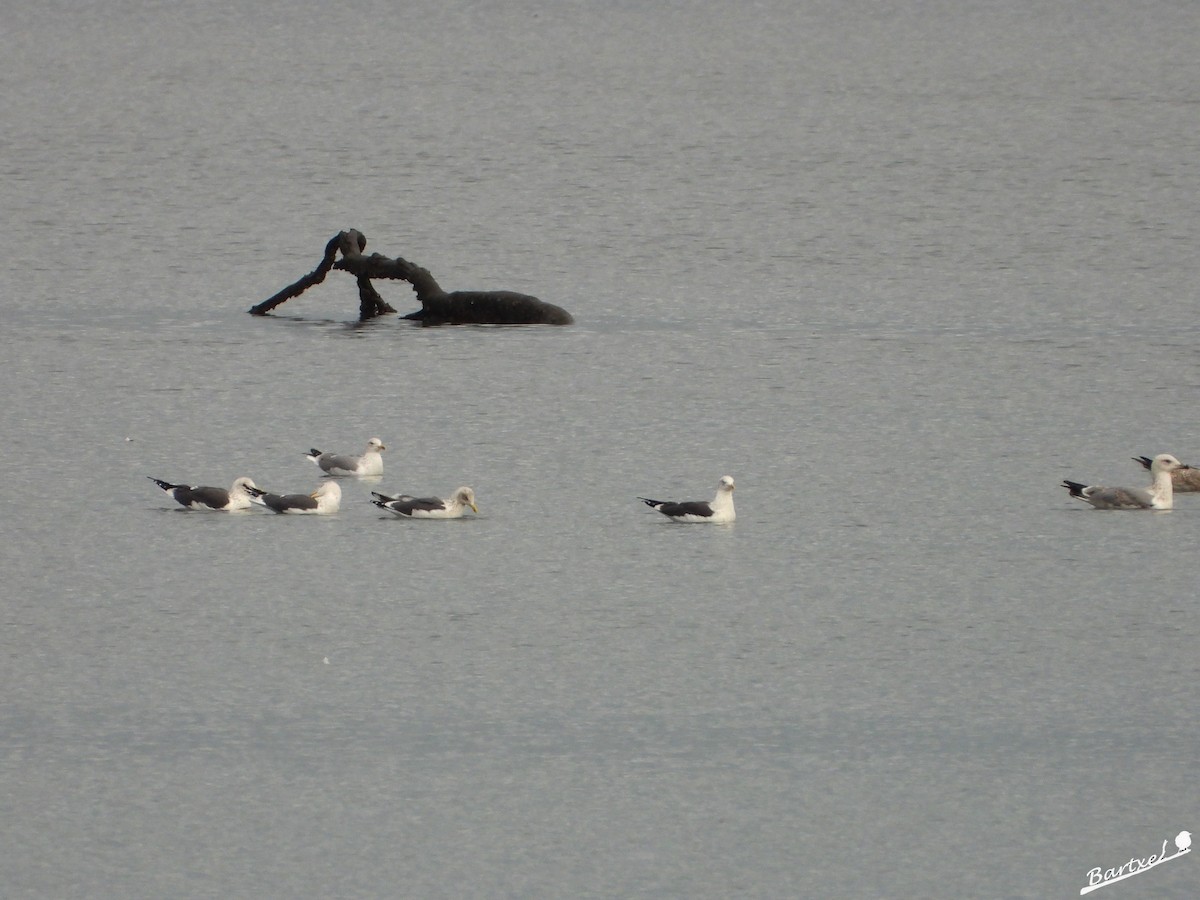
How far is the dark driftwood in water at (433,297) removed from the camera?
2238cm

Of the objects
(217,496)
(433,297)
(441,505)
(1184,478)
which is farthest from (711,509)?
(433,297)

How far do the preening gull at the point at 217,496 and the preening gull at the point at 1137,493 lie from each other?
16.9ft

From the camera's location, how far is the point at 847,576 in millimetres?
12648

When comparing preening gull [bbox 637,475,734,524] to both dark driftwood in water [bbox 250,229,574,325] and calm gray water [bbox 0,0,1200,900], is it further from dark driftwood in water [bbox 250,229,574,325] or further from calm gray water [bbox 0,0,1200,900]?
dark driftwood in water [bbox 250,229,574,325]

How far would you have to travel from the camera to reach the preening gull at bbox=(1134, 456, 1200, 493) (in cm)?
1482

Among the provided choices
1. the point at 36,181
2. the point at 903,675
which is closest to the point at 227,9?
the point at 36,181

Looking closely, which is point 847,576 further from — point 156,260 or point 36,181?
point 36,181

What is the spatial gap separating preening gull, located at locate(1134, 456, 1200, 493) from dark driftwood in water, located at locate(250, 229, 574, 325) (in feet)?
27.8

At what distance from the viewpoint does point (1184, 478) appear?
14.9 m

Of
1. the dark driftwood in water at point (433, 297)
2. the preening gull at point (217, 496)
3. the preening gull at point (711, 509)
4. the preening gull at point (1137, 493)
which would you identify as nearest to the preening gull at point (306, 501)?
the preening gull at point (217, 496)

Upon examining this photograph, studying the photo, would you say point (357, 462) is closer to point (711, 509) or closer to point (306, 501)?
point (306, 501)
